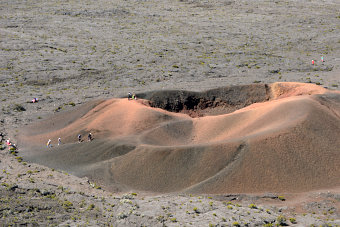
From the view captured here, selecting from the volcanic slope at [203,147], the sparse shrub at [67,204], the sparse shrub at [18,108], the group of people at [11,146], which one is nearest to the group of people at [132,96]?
the volcanic slope at [203,147]

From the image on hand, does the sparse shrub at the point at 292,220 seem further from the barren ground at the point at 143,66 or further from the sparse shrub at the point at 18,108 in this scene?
the sparse shrub at the point at 18,108

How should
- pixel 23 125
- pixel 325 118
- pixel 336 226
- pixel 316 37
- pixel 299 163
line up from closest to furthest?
pixel 336 226, pixel 299 163, pixel 325 118, pixel 23 125, pixel 316 37

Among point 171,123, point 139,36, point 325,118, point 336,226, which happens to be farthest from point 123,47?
point 336,226

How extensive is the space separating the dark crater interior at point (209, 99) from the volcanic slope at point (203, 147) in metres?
1.42

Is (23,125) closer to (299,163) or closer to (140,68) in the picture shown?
(140,68)

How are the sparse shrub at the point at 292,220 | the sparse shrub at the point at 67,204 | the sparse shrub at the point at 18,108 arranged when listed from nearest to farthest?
the sparse shrub at the point at 292,220
the sparse shrub at the point at 67,204
the sparse shrub at the point at 18,108

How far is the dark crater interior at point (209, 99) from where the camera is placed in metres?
45.2

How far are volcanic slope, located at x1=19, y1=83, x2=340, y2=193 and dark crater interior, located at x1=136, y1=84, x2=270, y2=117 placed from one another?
142cm

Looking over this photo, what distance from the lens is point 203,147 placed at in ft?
111

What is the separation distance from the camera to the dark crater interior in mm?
45156

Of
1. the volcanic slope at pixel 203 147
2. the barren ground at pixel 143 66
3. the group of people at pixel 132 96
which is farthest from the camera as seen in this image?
the group of people at pixel 132 96

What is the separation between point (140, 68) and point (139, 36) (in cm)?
1397

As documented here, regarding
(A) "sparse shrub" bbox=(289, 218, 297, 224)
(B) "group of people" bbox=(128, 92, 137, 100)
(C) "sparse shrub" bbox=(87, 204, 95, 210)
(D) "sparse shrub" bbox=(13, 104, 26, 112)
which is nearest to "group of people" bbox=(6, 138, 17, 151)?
(D) "sparse shrub" bbox=(13, 104, 26, 112)

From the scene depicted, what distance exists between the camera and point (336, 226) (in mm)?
25297
